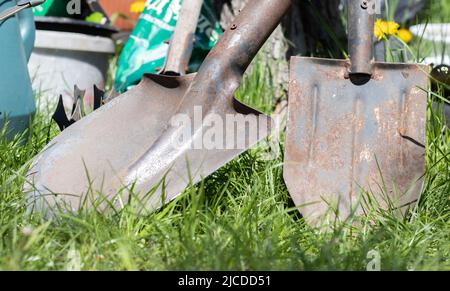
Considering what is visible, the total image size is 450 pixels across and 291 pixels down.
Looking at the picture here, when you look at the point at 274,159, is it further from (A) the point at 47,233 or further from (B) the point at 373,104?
(A) the point at 47,233

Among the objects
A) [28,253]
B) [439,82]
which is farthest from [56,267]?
[439,82]

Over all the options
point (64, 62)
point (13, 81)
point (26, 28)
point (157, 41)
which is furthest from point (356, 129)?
point (64, 62)

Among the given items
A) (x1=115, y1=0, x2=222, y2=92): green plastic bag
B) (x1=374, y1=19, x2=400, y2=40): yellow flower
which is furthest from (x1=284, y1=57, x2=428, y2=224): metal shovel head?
(x1=115, y1=0, x2=222, y2=92): green plastic bag

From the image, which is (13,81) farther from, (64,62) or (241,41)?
(64,62)

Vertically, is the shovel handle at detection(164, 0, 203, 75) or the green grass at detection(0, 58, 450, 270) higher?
the shovel handle at detection(164, 0, 203, 75)

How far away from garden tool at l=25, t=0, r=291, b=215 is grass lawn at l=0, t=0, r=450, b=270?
0.23 feet

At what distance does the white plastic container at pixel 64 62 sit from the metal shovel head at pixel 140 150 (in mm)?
862

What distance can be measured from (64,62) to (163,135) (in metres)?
1.11

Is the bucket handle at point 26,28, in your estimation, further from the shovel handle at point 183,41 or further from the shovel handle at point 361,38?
the shovel handle at point 361,38

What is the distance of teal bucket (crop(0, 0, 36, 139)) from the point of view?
1940 millimetres

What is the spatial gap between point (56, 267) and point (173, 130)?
0.61 metres

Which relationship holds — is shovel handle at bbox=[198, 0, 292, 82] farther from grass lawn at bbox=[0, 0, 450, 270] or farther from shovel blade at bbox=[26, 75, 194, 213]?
grass lawn at bbox=[0, 0, 450, 270]
